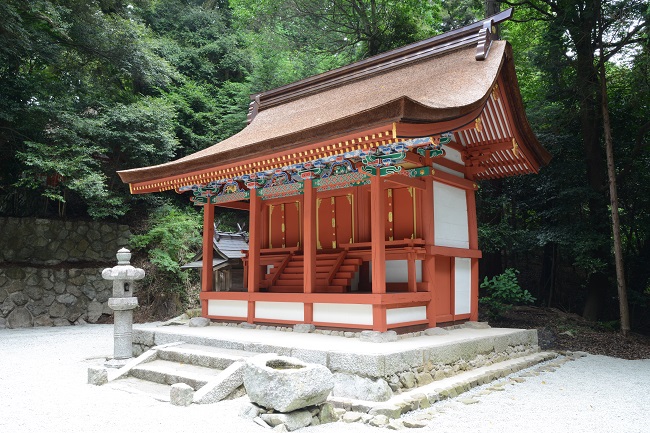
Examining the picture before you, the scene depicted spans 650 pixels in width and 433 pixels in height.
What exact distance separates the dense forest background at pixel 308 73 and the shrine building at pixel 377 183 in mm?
3299

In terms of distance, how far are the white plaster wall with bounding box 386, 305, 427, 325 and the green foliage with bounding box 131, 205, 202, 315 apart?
8.85 meters

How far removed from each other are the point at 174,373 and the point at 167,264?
8110 mm

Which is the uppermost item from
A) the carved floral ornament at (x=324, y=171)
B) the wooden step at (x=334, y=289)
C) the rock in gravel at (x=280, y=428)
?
the carved floral ornament at (x=324, y=171)

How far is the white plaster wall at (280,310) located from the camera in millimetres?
7336

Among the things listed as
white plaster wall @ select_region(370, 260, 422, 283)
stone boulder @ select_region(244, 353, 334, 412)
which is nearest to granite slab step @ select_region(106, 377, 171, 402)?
stone boulder @ select_region(244, 353, 334, 412)

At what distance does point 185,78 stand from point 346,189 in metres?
12.7

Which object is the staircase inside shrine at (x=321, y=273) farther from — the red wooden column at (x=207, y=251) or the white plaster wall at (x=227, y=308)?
the red wooden column at (x=207, y=251)

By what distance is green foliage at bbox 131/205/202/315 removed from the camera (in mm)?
14000

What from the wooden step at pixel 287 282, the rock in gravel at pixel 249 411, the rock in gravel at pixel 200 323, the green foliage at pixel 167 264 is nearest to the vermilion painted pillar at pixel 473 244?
the wooden step at pixel 287 282

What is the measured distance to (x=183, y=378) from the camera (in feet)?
18.8

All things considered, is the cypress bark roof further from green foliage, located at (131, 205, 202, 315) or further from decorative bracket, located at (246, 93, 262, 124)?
green foliage, located at (131, 205, 202, 315)

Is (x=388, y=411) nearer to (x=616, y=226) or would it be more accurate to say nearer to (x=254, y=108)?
(x=616, y=226)

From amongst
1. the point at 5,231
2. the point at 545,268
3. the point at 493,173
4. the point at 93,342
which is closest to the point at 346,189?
the point at 493,173

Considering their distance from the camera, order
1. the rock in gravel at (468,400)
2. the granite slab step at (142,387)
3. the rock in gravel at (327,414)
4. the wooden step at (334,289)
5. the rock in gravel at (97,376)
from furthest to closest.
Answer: the wooden step at (334,289) < the rock in gravel at (97,376) < the granite slab step at (142,387) < the rock in gravel at (468,400) < the rock in gravel at (327,414)
